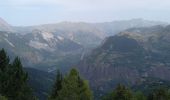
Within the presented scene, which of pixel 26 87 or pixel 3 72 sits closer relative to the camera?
pixel 26 87

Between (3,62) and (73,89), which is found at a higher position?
(3,62)

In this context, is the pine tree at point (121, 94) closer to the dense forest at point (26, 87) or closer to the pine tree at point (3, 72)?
→ the dense forest at point (26, 87)

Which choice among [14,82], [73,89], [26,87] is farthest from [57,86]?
[14,82]

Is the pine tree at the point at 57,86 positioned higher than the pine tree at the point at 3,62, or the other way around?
the pine tree at the point at 3,62

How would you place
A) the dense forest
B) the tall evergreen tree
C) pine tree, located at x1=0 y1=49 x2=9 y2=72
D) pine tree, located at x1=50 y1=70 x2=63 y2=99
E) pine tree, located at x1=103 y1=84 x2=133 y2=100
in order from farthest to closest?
pine tree, located at x1=50 y1=70 x2=63 y2=99 → pine tree, located at x1=0 y1=49 x2=9 y2=72 → pine tree, located at x1=103 y1=84 x2=133 y2=100 → the dense forest → the tall evergreen tree

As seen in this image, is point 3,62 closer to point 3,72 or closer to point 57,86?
point 3,72

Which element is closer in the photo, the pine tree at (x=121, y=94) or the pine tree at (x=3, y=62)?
the pine tree at (x=121, y=94)

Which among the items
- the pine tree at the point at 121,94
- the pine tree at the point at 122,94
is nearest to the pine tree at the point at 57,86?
the pine tree at the point at 122,94

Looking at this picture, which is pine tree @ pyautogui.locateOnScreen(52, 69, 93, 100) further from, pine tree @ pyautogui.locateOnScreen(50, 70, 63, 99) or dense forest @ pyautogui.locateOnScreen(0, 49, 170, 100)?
pine tree @ pyautogui.locateOnScreen(50, 70, 63, 99)

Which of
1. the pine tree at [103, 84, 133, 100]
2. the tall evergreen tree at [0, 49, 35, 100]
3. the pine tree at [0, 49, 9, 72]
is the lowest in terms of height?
the pine tree at [103, 84, 133, 100]

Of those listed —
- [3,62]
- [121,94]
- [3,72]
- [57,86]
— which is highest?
[3,62]

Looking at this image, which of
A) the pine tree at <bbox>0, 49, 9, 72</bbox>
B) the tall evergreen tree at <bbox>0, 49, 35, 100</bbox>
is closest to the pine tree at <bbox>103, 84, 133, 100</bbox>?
the tall evergreen tree at <bbox>0, 49, 35, 100</bbox>

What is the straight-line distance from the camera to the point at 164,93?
9725 cm

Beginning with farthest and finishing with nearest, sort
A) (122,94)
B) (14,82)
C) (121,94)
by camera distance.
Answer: (121,94), (122,94), (14,82)
